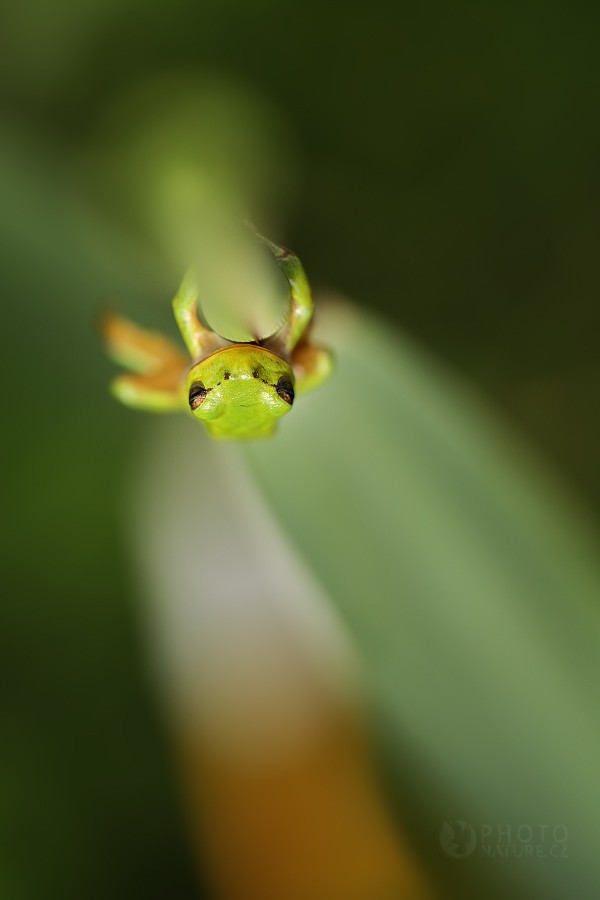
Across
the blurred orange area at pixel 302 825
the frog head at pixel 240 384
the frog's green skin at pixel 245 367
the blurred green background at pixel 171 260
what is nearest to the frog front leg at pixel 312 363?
the frog's green skin at pixel 245 367

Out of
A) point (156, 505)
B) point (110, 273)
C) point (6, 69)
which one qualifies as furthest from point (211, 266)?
point (6, 69)

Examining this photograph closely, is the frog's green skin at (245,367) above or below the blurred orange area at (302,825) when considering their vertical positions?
above

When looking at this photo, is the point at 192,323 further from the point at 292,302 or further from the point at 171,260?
the point at 171,260

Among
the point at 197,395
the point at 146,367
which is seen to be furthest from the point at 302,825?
the point at 197,395

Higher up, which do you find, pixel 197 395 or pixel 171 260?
pixel 171 260

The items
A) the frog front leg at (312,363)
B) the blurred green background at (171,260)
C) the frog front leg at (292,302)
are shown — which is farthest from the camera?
the blurred green background at (171,260)

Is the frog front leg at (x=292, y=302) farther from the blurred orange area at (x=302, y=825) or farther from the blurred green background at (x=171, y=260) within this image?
the blurred orange area at (x=302, y=825)

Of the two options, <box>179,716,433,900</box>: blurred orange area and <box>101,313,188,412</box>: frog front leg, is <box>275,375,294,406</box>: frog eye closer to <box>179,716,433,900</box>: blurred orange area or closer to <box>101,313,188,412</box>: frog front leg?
<box>101,313,188,412</box>: frog front leg
